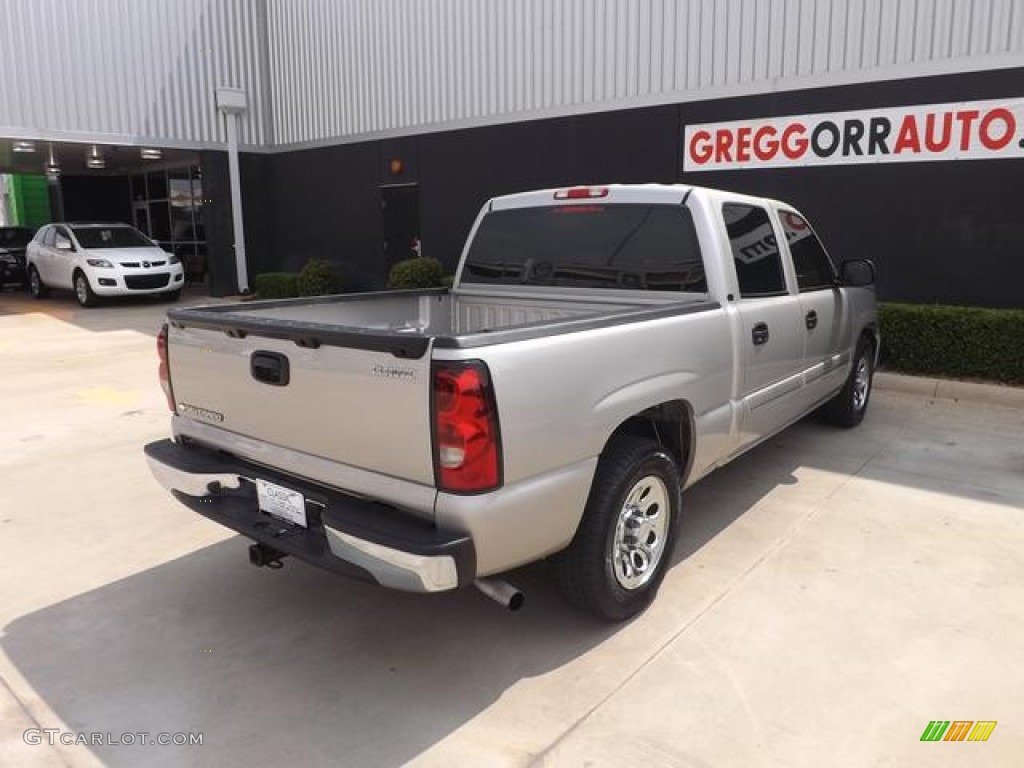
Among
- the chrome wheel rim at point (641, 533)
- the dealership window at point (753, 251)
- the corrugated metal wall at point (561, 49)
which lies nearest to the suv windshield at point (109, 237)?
the corrugated metal wall at point (561, 49)

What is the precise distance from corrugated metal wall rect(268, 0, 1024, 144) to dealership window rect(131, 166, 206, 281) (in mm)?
6092

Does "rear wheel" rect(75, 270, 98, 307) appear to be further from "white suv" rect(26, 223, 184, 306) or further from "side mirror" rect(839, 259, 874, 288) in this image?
"side mirror" rect(839, 259, 874, 288)

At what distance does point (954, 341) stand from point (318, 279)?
1126 cm

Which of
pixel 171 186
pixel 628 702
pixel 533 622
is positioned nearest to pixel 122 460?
pixel 533 622

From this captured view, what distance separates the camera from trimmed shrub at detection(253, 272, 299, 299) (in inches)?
649

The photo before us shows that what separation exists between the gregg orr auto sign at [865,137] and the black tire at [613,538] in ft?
23.4

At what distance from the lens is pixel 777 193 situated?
10195mm

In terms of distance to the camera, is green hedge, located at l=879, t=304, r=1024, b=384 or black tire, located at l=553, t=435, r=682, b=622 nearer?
black tire, located at l=553, t=435, r=682, b=622

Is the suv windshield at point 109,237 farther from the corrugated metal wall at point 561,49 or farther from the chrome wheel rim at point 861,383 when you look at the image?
the chrome wheel rim at point 861,383

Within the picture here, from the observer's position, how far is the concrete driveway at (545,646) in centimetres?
287

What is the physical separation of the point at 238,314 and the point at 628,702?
2456mm

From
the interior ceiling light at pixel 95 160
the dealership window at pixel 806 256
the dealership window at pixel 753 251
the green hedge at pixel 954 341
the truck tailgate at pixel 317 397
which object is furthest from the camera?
the interior ceiling light at pixel 95 160

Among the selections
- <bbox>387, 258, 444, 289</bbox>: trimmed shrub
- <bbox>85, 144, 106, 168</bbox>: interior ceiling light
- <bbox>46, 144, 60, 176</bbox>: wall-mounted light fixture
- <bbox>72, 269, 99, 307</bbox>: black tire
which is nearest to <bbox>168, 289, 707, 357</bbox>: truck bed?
<bbox>387, 258, 444, 289</bbox>: trimmed shrub

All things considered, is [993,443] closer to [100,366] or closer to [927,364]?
[927,364]
